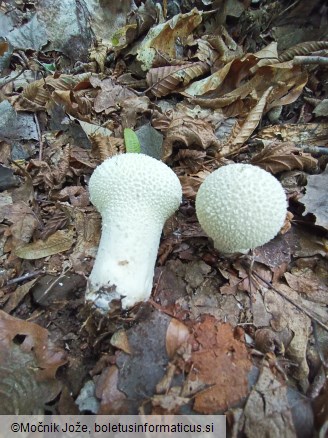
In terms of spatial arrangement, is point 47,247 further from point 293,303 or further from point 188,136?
point 293,303

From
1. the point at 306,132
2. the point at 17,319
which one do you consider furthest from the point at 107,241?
the point at 306,132

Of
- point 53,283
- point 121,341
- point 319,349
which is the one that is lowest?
point 319,349

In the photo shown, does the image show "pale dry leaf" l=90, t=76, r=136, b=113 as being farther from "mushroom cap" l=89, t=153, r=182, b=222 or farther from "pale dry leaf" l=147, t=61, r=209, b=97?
"mushroom cap" l=89, t=153, r=182, b=222

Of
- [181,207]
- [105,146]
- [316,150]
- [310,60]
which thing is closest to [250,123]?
[316,150]

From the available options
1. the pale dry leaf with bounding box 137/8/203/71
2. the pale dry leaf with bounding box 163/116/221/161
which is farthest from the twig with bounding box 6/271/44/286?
the pale dry leaf with bounding box 137/8/203/71

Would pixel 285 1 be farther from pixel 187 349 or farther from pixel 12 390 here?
pixel 12 390

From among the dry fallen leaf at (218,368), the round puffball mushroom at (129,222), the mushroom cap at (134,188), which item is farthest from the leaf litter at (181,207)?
the mushroom cap at (134,188)
